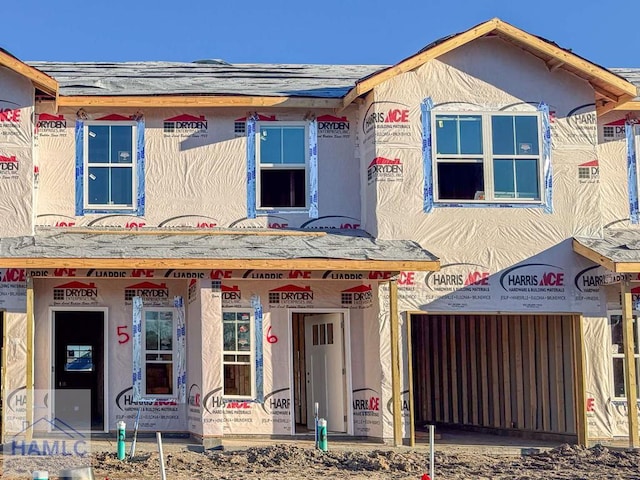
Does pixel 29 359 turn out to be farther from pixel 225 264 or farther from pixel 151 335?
pixel 225 264

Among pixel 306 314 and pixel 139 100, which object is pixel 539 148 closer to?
pixel 306 314

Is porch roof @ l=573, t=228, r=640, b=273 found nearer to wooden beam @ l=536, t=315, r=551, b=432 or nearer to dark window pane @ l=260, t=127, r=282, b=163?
wooden beam @ l=536, t=315, r=551, b=432

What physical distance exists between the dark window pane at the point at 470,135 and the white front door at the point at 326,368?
3.75 metres

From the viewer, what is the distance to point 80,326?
961 inches

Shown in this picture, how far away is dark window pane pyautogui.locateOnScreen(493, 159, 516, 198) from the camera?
19.5 meters

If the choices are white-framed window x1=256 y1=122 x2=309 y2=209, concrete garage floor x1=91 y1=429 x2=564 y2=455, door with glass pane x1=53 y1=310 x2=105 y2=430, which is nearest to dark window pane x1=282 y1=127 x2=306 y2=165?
white-framed window x1=256 y1=122 x2=309 y2=209

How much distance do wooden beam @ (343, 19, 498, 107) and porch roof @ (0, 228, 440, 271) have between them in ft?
8.87

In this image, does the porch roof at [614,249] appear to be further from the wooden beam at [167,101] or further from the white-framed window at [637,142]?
the wooden beam at [167,101]

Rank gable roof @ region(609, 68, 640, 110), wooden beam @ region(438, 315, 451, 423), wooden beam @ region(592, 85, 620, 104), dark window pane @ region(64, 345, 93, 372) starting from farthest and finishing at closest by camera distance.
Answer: dark window pane @ region(64, 345, 93, 372), wooden beam @ region(438, 315, 451, 423), gable roof @ region(609, 68, 640, 110), wooden beam @ region(592, 85, 620, 104)

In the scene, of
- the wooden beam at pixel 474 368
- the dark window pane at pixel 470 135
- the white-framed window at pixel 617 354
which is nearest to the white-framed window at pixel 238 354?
the dark window pane at pixel 470 135

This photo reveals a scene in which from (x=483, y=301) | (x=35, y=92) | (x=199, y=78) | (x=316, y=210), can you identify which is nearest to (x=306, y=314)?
(x=316, y=210)

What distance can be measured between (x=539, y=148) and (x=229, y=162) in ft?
18.3

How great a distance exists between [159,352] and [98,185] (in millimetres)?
3170

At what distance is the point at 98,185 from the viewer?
63.9ft
